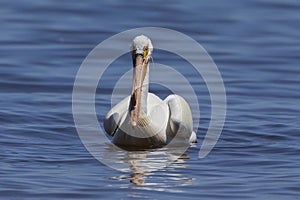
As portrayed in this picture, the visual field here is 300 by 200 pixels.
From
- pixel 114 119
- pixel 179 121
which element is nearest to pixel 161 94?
pixel 114 119

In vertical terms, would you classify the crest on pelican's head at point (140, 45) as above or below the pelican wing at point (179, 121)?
above

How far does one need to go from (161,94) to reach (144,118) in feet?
8.62

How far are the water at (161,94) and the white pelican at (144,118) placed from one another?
215 millimetres

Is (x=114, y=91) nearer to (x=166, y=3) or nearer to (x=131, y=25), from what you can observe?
(x=131, y=25)

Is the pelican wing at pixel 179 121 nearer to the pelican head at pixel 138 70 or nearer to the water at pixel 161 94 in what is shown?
the water at pixel 161 94

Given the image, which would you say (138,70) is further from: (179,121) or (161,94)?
(161,94)

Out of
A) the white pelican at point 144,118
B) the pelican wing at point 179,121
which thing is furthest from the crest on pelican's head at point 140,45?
the pelican wing at point 179,121

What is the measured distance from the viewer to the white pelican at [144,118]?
359 inches

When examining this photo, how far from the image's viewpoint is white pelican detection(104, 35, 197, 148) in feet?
29.9

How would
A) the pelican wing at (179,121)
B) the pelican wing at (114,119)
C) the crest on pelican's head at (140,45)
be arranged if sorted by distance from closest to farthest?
1. the crest on pelican's head at (140,45)
2. the pelican wing at (179,121)
3. the pelican wing at (114,119)

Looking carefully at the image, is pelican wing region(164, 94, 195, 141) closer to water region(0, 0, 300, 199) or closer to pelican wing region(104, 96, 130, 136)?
water region(0, 0, 300, 199)

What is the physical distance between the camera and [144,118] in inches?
360

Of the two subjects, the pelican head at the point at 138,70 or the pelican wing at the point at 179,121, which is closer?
the pelican head at the point at 138,70

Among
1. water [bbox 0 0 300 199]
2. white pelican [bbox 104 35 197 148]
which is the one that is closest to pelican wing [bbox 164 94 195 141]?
white pelican [bbox 104 35 197 148]
